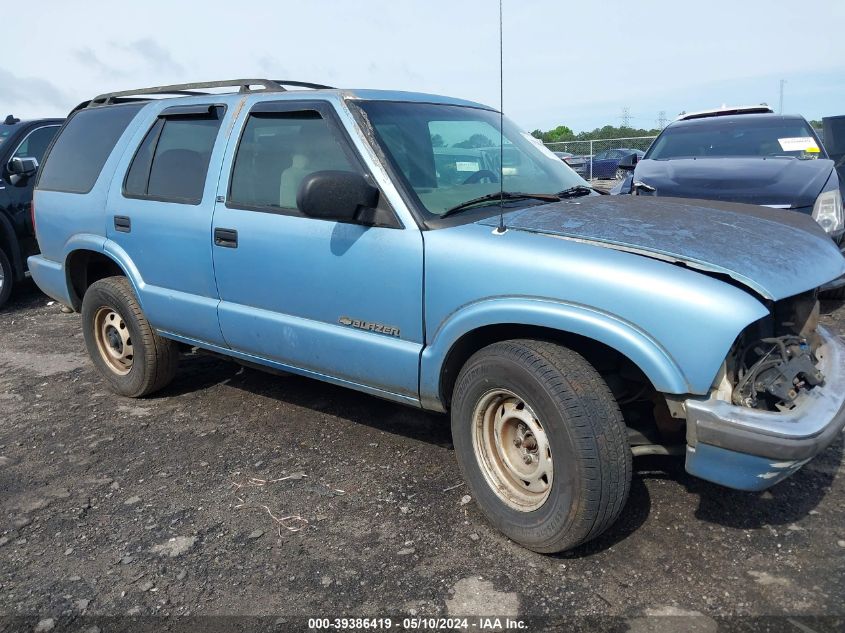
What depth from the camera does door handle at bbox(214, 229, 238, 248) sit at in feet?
12.4

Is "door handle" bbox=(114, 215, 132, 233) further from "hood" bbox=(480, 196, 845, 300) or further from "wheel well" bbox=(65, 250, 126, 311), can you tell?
"hood" bbox=(480, 196, 845, 300)

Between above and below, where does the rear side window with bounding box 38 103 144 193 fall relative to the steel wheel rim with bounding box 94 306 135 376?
above

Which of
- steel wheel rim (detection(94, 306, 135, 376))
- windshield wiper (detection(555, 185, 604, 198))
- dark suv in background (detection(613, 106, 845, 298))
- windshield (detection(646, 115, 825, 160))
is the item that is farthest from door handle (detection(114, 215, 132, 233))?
windshield (detection(646, 115, 825, 160))

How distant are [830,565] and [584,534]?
0.96 m

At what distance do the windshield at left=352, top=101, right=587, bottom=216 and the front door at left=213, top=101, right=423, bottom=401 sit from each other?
0.74ft

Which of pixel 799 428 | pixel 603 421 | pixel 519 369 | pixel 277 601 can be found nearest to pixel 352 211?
→ pixel 519 369

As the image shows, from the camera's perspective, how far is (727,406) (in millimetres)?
2455

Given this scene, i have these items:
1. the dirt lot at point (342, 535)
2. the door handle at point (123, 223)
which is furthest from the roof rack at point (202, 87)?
the dirt lot at point (342, 535)

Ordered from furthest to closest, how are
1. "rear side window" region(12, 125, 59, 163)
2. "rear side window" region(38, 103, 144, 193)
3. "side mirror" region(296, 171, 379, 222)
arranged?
"rear side window" region(12, 125, 59, 163), "rear side window" region(38, 103, 144, 193), "side mirror" region(296, 171, 379, 222)

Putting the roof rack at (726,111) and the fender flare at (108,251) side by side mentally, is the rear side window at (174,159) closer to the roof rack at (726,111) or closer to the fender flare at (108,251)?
the fender flare at (108,251)

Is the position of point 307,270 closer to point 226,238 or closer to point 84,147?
point 226,238

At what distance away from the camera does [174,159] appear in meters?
4.25

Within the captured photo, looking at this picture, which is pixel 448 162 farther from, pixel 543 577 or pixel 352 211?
pixel 543 577

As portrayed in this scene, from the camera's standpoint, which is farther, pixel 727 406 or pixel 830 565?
pixel 830 565
